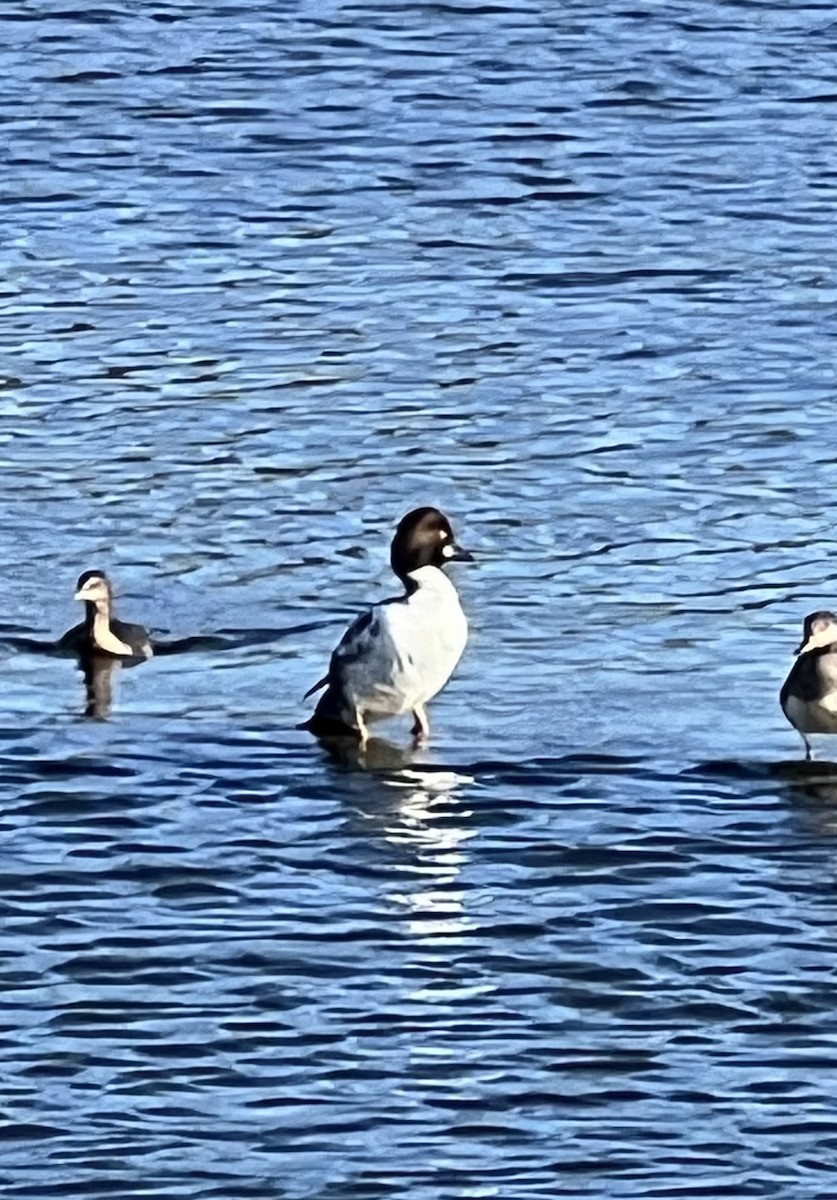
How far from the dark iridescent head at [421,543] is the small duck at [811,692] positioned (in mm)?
1888

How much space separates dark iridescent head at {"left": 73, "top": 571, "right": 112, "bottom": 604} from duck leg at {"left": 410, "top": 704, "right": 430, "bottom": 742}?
1839 mm

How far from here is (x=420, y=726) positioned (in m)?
15.9

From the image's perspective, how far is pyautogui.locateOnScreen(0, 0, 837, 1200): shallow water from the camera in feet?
38.1

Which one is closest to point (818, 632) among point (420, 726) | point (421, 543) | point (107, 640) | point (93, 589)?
point (420, 726)

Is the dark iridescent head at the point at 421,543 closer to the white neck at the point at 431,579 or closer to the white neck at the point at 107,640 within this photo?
the white neck at the point at 431,579

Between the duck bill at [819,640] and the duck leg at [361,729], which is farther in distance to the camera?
the duck leg at [361,729]

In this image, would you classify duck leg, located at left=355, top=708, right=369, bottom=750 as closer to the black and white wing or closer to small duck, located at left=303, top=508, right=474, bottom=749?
small duck, located at left=303, top=508, right=474, bottom=749

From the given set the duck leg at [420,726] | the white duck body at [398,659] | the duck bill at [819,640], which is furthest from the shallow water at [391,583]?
the duck bill at [819,640]

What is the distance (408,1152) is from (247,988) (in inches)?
61.7

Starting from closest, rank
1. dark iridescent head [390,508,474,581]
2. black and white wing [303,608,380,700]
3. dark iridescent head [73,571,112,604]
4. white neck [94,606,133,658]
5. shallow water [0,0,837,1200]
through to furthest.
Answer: shallow water [0,0,837,1200] < black and white wing [303,608,380,700] < dark iridescent head [390,508,474,581] < white neck [94,606,133,658] < dark iridescent head [73,571,112,604]

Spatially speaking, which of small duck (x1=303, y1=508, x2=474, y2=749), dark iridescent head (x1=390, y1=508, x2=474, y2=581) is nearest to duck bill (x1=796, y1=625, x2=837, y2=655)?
small duck (x1=303, y1=508, x2=474, y2=749)

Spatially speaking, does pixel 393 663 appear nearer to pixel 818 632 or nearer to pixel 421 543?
pixel 421 543

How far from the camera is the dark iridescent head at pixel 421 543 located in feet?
53.8

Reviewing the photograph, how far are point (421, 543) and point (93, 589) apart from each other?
1.66m
